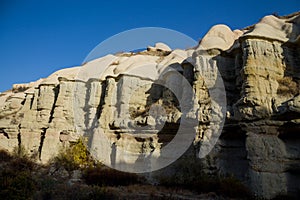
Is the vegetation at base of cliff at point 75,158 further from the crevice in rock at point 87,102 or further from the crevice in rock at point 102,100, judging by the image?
the crevice in rock at point 102,100

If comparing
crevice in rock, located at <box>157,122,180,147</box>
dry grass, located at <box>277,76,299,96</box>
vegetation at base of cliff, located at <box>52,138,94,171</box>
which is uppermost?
dry grass, located at <box>277,76,299,96</box>

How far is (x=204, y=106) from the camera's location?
49.2 feet

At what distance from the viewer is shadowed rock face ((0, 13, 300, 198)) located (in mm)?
11344

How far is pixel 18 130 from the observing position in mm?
23250

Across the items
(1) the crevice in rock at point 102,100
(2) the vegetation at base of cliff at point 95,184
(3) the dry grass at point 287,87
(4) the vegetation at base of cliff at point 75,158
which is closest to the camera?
(2) the vegetation at base of cliff at point 95,184

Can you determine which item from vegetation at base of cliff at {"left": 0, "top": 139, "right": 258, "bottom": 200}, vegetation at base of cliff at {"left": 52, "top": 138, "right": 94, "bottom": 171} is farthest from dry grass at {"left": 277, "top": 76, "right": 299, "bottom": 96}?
vegetation at base of cliff at {"left": 52, "top": 138, "right": 94, "bottom": 171}

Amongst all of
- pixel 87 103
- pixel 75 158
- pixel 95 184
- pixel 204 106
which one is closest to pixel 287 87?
pixel 204 106

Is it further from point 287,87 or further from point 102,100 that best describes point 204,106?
point 102,100

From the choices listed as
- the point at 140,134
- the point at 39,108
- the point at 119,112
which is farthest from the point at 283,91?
the point at 39,108

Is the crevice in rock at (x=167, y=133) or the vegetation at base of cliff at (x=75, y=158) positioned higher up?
the crevice in rock at (x=167, y=133)

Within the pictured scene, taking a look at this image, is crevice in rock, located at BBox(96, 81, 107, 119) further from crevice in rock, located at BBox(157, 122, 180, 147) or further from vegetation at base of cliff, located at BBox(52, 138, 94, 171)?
crevice in rock, located at BBox(157, 122, 180, 147)

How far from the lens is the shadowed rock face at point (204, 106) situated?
11344 mm

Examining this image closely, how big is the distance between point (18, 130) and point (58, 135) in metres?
4.07

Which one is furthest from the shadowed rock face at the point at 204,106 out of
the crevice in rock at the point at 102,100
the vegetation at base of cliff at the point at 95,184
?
the vegetation at base of cliff at the point at 95,184
